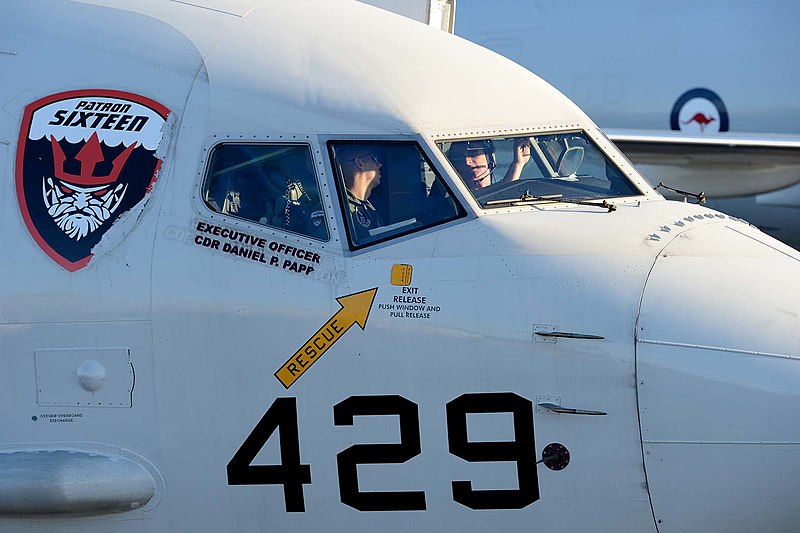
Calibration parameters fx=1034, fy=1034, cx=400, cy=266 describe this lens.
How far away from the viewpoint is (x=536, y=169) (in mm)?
5930

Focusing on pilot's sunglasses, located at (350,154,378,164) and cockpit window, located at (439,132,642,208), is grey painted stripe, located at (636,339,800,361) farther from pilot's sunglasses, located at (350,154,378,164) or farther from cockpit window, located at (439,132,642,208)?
pilot's sunglasses, located at (350,154,378,164)

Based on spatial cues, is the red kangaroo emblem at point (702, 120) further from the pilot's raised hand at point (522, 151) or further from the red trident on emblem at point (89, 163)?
the red trident on emblem at point (89, 163)

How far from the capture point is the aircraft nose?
193 inches

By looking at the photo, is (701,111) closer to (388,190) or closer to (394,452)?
(388,190)

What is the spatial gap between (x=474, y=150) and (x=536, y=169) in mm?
407

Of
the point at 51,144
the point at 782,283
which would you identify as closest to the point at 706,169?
the point at 782,283

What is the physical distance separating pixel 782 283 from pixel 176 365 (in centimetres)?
314

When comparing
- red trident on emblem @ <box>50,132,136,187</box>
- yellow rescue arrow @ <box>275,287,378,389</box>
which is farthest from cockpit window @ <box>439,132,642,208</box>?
red trident on emblem @ <box>50,132,136,187</box>

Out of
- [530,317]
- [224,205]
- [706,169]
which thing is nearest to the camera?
[530,317]

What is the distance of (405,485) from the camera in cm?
523

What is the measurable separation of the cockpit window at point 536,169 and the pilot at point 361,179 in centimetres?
40

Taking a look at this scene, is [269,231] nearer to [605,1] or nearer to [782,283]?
[782,283]

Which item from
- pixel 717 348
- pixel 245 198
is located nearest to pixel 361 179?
pixel 245 198

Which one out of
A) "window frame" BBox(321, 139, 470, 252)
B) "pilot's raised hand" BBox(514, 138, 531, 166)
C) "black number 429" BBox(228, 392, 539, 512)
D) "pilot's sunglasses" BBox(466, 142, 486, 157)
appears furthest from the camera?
"pilot's raised hand" BBox(514, 138, 531, 166)
